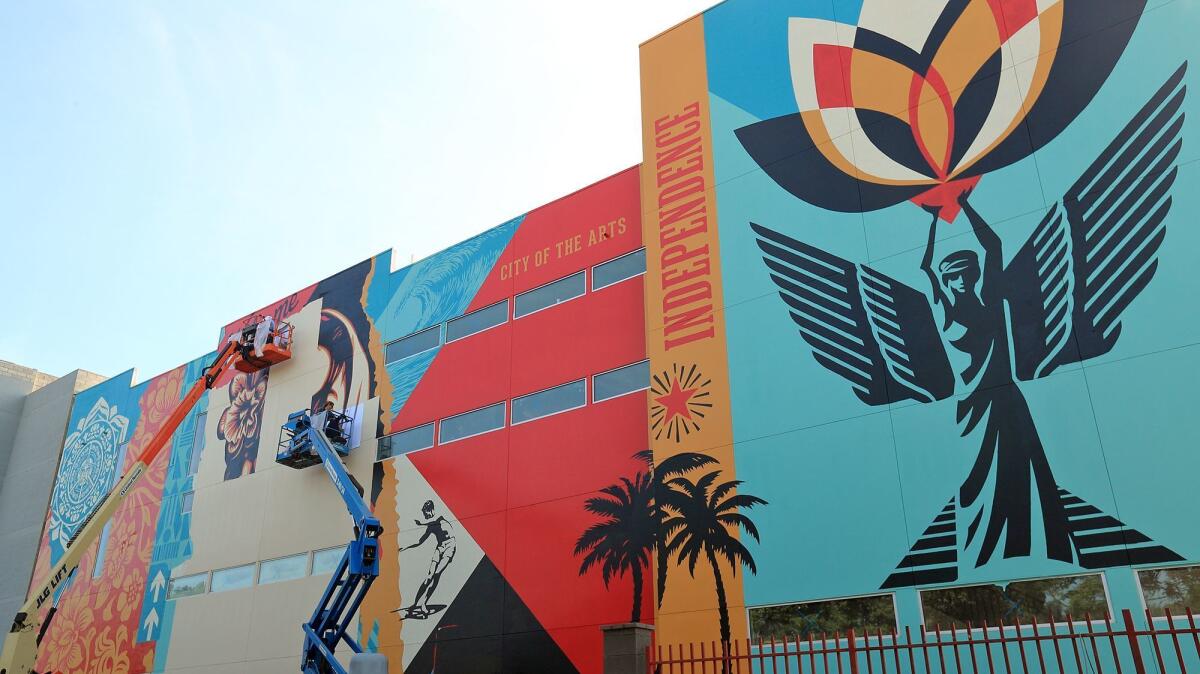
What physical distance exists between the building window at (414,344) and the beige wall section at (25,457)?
2046 cm

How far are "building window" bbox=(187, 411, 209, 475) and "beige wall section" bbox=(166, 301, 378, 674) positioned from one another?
1.14 feet

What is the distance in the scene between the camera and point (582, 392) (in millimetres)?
22297

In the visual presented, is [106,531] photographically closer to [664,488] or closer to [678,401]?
[664,488]

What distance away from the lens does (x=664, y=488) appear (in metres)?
19.5

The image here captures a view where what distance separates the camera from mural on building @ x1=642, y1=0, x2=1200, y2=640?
49.8ft

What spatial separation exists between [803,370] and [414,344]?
13.1 m

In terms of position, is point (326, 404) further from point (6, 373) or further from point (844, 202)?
point (6, 373)

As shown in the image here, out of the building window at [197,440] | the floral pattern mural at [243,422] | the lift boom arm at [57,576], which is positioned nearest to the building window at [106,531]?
the building window at [197,440]

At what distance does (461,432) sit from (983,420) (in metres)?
13.7

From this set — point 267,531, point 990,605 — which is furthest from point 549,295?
point 990,605

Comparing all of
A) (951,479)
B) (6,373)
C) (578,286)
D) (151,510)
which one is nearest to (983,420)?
(951,479)

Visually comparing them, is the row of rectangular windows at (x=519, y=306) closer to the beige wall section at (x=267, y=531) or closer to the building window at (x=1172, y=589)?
the beige wall section at (x=267, y=531)

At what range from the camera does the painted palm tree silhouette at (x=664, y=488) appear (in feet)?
62.1

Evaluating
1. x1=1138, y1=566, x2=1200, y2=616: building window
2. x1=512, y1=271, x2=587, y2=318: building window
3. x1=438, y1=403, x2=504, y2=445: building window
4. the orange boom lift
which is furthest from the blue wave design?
x1=1138, y1=566, x2=1200, y2=616: building window
